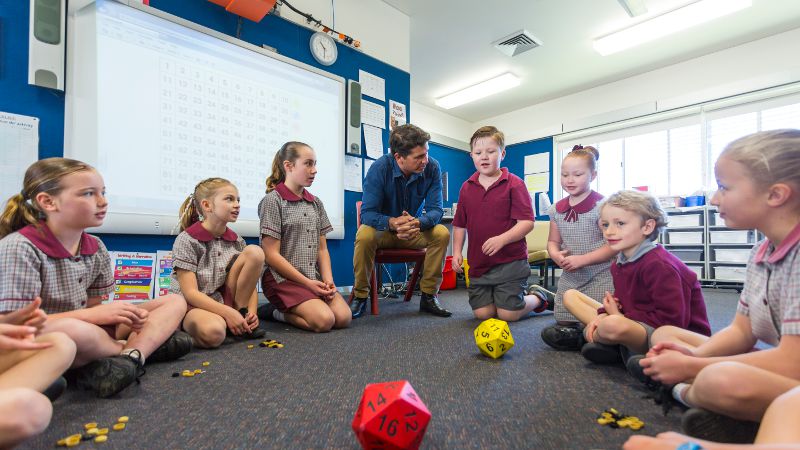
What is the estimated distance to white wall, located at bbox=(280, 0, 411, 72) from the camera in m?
2.83

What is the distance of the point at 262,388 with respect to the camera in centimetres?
103

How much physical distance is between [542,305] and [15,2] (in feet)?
9.37

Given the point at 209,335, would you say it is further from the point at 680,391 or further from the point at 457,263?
the point at 680,391

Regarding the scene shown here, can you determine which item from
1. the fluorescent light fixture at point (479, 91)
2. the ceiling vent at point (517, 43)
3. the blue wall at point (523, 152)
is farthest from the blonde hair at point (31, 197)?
the blue wall at point (523, 152)

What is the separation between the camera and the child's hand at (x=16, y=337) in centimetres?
69

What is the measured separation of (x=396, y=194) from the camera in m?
2.35

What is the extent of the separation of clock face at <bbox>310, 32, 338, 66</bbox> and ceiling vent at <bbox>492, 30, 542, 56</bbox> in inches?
74.6

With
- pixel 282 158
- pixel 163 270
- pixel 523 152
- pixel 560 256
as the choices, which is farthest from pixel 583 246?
A: pixel 523 152

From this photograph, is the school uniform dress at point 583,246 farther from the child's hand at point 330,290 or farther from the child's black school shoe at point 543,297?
the child's hand at point 330,290

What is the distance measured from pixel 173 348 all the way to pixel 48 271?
427mm

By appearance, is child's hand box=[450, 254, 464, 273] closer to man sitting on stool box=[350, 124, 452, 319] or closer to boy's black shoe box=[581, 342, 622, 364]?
man sitting on stool box=[350, 124, 452, 319]

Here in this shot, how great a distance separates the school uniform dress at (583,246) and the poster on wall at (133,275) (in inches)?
76.3

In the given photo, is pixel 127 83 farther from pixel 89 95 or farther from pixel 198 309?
pixel 198 309

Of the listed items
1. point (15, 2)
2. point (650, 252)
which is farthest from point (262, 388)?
point (15, 2)
